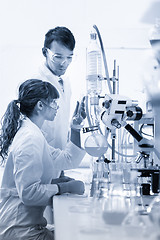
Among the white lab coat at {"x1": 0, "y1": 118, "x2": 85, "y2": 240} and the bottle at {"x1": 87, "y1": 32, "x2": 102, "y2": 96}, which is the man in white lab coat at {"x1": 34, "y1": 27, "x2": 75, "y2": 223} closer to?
the bottle at {"x1": 87, "y1": 32, "x2": 102, "y2": 96}

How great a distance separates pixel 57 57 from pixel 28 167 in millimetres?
881

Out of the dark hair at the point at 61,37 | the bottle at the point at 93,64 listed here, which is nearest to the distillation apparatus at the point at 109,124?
the bottle at the point at 93,64

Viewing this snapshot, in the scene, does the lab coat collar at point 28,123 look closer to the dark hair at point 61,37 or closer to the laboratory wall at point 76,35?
the laboratory wall at point 76,35

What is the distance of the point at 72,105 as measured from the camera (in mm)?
2518

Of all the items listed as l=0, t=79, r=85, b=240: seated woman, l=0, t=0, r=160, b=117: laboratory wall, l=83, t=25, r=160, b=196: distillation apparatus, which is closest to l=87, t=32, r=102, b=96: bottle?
l=83, t=25, r=160, b=196: distillation apparatus

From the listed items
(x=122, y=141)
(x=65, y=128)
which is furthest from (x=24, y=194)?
(x=122, y=141)

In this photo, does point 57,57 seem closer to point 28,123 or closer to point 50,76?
point 50,76

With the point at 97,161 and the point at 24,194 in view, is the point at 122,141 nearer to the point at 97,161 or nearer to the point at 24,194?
the point at 97,161

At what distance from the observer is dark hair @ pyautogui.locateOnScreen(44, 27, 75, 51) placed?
252 centimetres

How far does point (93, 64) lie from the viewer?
7.97 feet

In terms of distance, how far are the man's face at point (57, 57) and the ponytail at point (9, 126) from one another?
1.41 ft

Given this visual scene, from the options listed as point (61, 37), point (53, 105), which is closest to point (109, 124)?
point (53, 105)

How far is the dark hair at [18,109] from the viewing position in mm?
2164

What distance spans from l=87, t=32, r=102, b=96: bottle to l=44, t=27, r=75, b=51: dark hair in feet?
0.51
